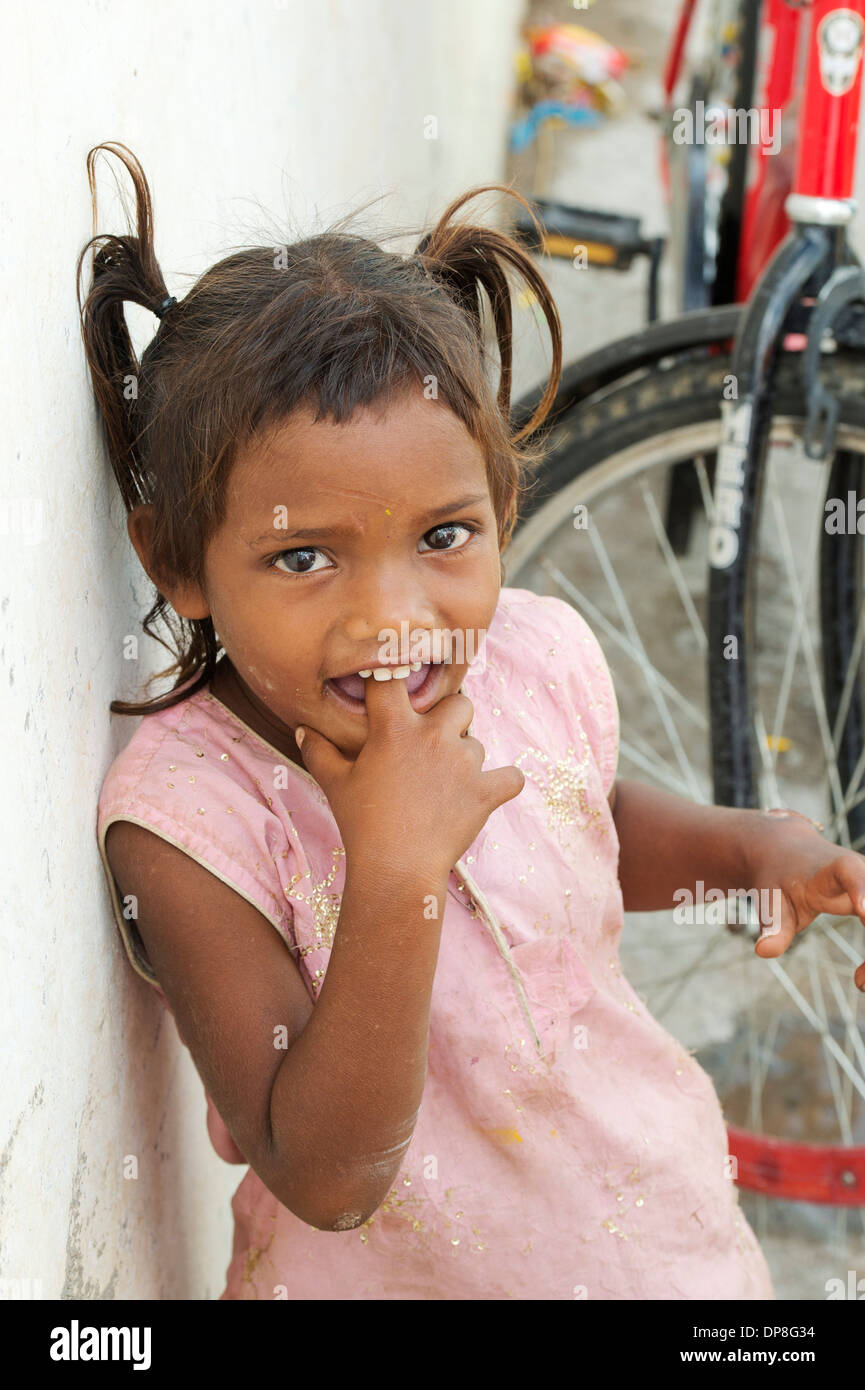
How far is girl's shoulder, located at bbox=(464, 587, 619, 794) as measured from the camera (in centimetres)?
109

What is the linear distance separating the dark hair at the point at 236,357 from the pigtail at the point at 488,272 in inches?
2.2

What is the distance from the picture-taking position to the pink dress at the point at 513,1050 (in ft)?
3.03

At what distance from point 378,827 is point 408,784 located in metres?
0.04

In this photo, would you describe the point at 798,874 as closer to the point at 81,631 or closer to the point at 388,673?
the point at 388,673

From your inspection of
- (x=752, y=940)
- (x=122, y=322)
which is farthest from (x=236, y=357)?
(x=752, y=940)

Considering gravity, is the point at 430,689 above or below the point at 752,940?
above

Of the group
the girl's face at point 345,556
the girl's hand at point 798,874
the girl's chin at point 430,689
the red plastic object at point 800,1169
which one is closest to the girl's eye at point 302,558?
the girl's face at point 345,556

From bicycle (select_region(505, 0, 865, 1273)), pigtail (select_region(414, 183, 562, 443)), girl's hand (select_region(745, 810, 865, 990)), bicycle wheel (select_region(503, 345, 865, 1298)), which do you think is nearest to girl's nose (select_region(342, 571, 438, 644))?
pigtail (select_region(414, 183, 562, 443))

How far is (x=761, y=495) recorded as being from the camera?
1.72 meters

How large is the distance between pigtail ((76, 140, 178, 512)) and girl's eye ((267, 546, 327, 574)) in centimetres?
13

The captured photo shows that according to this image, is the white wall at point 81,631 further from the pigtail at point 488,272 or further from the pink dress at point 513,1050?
the pigtail at point 488,272

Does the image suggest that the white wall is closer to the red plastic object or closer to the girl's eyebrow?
the girl's eyebrow

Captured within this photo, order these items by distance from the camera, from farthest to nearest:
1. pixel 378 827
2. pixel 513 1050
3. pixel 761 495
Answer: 1. pixel 761 495
2. pixel 513 1050
3. pixel 378 827
